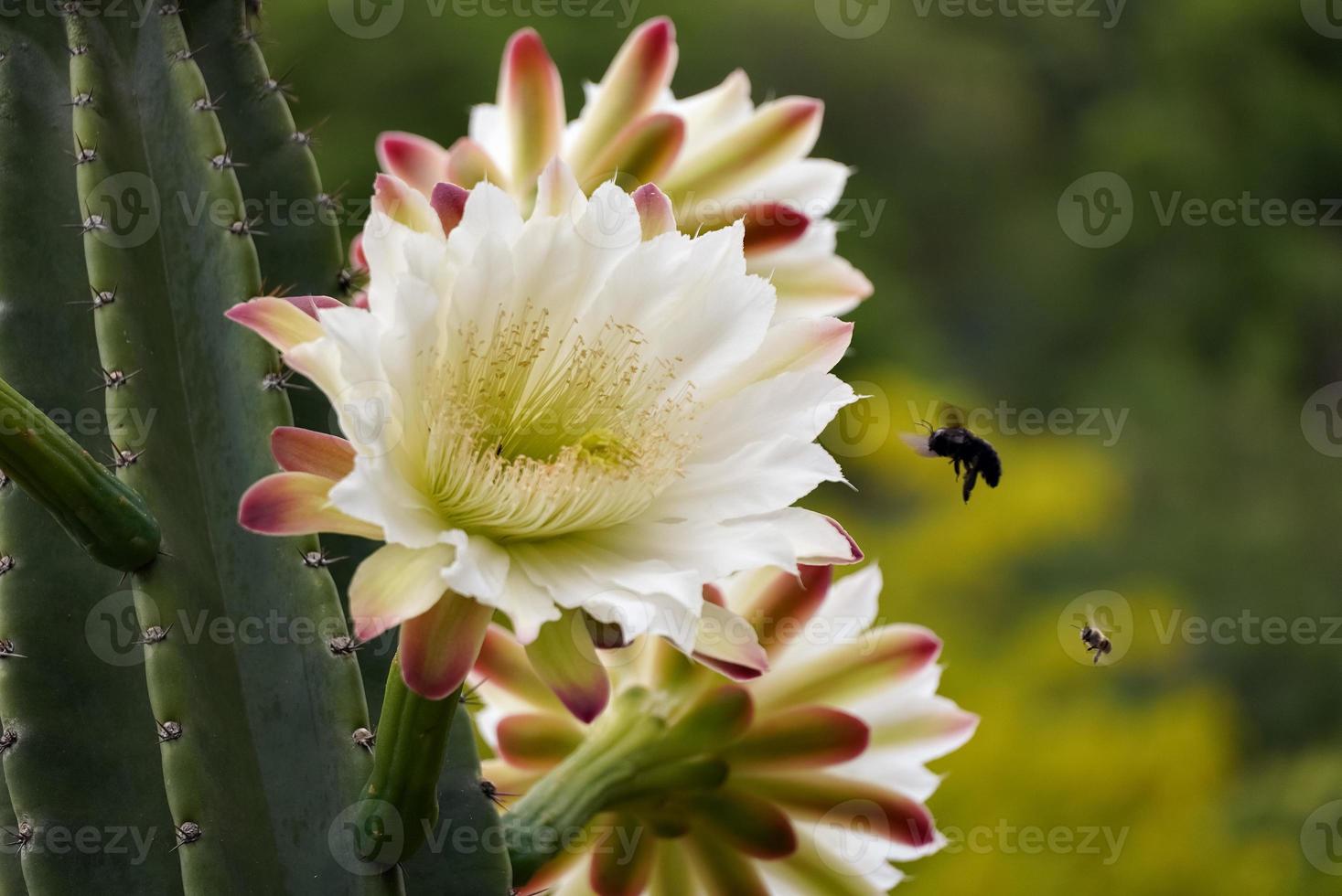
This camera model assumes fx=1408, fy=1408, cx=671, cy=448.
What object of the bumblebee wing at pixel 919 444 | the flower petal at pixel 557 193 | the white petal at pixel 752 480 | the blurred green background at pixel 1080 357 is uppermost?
the blurred green background at pixel 1080 357

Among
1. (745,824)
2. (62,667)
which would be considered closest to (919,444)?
(745,824)

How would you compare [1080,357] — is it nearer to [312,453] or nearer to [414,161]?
[414,161]

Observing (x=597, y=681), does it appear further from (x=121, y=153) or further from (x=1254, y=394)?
(x=1254, y=394)

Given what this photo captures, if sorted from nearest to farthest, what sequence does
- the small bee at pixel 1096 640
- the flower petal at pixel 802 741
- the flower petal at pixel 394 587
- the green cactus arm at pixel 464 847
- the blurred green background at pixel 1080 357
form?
the flower petal at pixel 394 587 < the green cactus arm at pixel 464 847 < the flower petal at pixel 802 741 < the small bee at pixel 1096 640 < the blurred green background at pixel 1080 357

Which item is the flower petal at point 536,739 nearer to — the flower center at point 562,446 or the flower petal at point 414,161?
the flower center at point 562,446

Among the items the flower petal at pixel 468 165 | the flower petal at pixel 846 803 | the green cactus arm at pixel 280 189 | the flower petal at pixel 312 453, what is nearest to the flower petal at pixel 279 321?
the flower petal at pixel 312 453

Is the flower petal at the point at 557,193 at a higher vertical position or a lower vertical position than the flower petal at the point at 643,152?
lower
